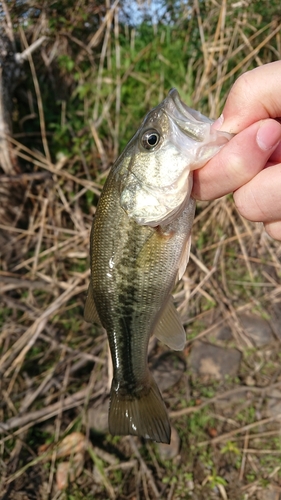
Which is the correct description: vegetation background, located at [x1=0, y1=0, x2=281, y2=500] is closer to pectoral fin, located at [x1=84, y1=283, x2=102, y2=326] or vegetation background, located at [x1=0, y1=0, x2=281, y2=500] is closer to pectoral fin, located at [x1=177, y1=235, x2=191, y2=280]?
pectoral fin, located at [x1=84, y1=283, x2=102, y2=326]

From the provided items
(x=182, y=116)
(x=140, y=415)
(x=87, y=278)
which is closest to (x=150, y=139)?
(x=182, y=116)

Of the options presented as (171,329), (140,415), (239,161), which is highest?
(239,161)

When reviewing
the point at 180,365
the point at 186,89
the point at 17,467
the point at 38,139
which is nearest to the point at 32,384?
the point at 17,467

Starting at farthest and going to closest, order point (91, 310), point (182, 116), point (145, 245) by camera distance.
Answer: point (91, 310) → point (145, 245) → point (182, 116)

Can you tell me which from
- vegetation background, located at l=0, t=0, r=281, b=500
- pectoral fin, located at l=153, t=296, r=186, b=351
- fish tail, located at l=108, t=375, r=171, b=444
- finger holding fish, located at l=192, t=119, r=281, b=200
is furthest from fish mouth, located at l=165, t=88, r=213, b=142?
vegetation background, located at l=0, t=0, r=281, b=500

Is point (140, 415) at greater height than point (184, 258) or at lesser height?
lesser

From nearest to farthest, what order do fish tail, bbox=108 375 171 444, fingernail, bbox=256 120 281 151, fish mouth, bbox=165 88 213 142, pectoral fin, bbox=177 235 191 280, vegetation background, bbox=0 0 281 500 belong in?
fingernail, bbox=256 120 281 151
fish mouth, bbox=165 88 213 142
pectoral fin, bbox=177 235 191 280
fish tail, bbox=108 375 171 444
vegetation background, bbox=0 0 281 500

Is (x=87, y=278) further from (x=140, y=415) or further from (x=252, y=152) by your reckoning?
(x=252, y=152)
